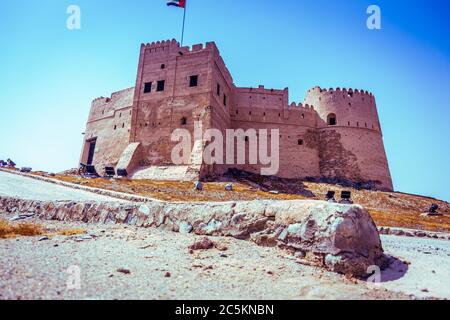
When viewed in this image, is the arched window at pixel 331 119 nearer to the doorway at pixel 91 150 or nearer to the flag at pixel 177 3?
the flag at pixel 177 3

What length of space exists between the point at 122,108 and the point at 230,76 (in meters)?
14.0

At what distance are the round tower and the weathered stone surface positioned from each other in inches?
1182

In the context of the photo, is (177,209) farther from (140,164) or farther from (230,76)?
(230,76)

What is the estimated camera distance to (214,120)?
987 inches

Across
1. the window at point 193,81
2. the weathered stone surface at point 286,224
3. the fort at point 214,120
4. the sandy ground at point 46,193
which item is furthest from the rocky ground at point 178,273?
Answer: the window at point 193,81

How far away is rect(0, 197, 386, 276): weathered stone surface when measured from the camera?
11.2 feet

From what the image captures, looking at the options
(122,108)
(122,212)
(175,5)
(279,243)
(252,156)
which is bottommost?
(279,243)

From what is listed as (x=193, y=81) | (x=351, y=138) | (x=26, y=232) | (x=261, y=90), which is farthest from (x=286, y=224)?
(x=351, y=138)

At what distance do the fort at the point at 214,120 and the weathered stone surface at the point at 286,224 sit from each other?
56.1ft

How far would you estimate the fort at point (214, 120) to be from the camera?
24.8 metres

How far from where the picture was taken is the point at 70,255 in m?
3.53

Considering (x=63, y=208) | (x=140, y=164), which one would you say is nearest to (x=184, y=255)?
(x=63, y=208)

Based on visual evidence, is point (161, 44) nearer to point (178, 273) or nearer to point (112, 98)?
point (112, 98)

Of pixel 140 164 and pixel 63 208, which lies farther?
pixel 140 164
